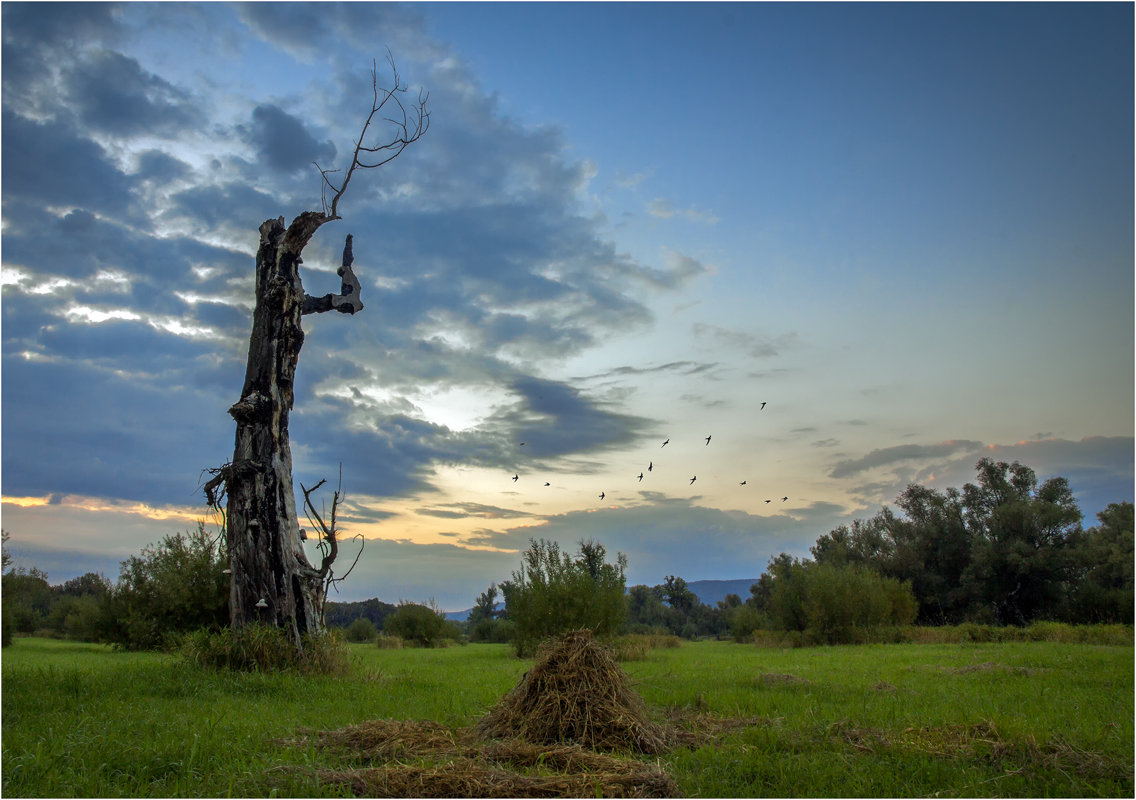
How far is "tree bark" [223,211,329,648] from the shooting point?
11.3 m

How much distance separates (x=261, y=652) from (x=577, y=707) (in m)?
6.45

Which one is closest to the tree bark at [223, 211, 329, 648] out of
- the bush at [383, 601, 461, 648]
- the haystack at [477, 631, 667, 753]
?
the haystack at [477, 631, 667, 753]

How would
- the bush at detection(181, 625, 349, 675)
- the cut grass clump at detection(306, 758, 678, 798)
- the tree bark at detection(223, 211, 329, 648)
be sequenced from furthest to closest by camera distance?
→ the tree bark at detection(223, 211, 329, 648) < the bush at detection(181, 625, 349, 675) < the cut grass clump at detection(306, 758, 678, 798)

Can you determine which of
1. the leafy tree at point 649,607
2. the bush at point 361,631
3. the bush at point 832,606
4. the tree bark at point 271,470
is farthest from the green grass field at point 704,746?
the leafy tree at point 649,607

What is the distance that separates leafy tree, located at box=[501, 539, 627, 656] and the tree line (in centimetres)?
4

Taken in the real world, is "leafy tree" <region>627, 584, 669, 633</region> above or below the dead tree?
below

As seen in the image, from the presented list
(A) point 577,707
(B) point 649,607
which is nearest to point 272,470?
(A) point 577,707

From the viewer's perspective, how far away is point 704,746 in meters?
6.02

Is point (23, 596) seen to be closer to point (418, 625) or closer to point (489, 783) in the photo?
point (418, 625)

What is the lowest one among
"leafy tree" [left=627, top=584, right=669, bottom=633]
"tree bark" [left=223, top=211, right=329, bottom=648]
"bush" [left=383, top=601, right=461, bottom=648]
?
"leafy tree" [left=627, top=584, right=669, bottom=633]

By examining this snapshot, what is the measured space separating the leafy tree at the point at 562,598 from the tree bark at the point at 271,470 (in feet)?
29.1

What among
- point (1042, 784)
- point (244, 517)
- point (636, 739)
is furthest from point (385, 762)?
point (244, 517)

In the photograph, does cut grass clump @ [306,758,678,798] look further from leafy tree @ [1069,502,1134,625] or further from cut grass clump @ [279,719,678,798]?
leafy tree @ [1069,502,1134,625]

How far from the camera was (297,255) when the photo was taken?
1322cm
